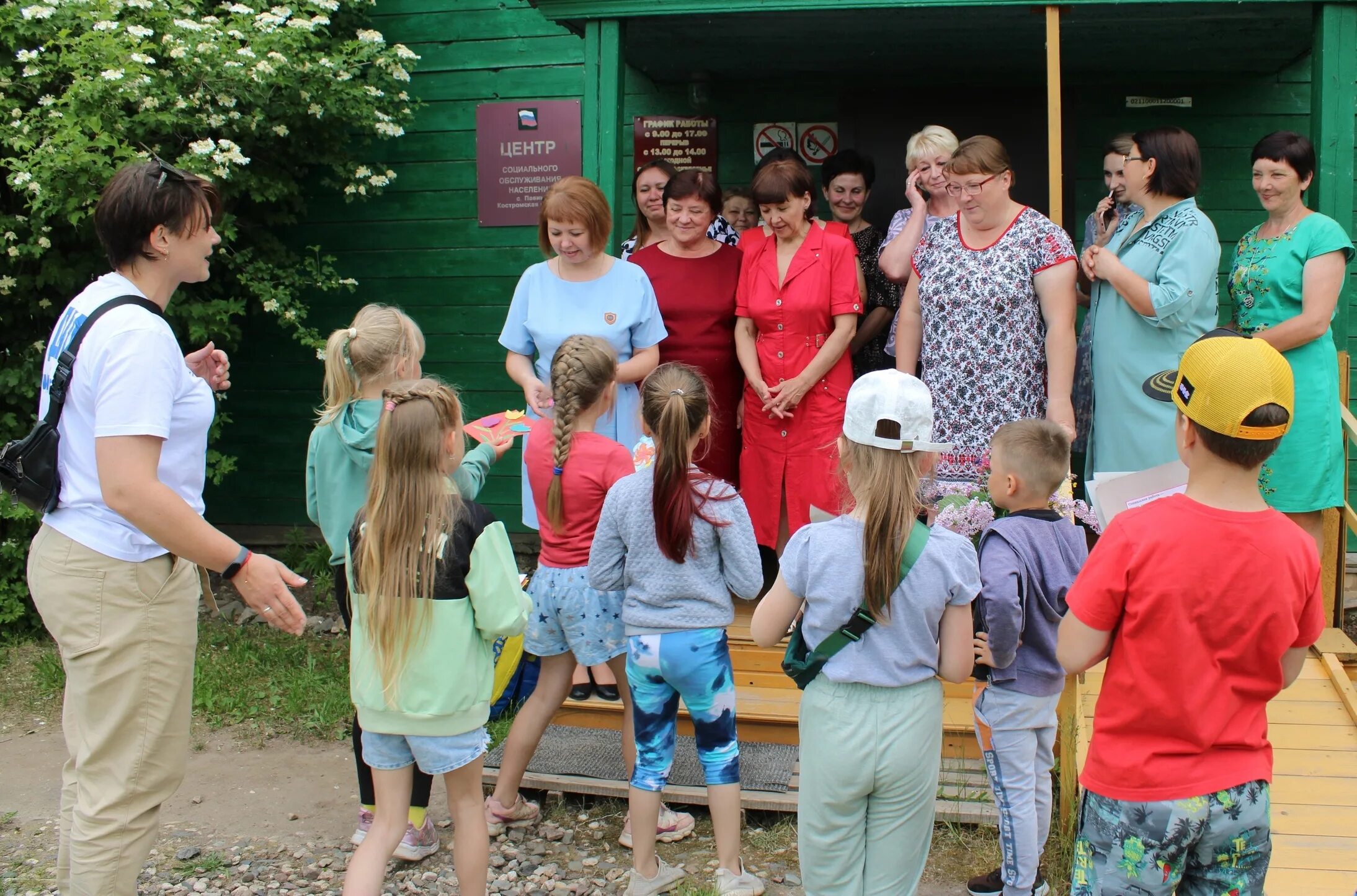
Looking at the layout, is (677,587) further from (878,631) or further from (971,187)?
(971,187)

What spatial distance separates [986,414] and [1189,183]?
107cm

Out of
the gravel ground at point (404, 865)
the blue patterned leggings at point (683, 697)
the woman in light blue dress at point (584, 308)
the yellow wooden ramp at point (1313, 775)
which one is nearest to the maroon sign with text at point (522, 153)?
the woman in light blue dress at point (584, 308)

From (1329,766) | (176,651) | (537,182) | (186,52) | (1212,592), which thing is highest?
(186,52)

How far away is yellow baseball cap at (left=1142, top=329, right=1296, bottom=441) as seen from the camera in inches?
79.0

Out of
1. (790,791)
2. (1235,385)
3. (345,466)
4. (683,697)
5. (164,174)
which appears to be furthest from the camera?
(790,791)

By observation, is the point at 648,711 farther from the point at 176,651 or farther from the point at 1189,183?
the point at 1189,183

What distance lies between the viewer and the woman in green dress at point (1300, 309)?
3.99 meters

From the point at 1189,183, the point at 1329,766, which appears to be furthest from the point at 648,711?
the point at 1189,183

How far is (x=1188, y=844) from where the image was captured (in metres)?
2.10

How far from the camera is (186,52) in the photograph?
535cm

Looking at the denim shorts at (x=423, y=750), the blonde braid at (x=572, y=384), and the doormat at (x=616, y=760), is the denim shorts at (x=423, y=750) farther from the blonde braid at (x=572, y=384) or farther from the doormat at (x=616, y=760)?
the doormat at (x=616, y=760)

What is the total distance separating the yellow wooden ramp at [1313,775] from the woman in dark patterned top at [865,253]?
1.64 meters

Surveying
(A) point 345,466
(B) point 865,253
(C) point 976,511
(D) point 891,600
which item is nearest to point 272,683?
(A) point 345,466

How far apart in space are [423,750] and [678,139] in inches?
163
